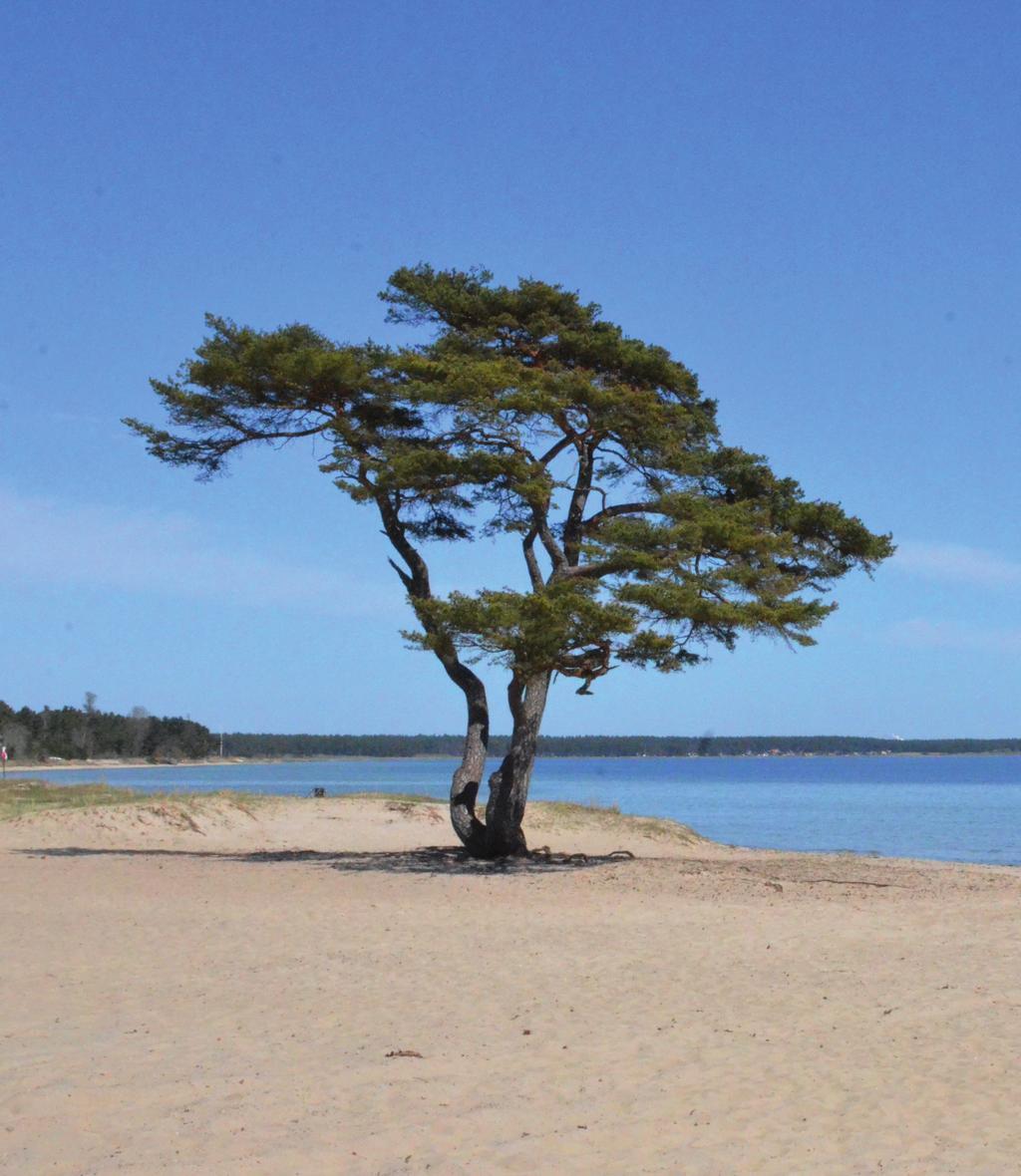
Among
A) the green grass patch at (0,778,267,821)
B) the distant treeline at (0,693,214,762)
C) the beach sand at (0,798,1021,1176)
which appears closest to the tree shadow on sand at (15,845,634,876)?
the beach sand at (0,798,1021,1176)

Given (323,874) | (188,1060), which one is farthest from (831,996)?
(323,874)

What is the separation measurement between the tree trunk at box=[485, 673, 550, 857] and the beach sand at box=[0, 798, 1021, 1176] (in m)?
2.41

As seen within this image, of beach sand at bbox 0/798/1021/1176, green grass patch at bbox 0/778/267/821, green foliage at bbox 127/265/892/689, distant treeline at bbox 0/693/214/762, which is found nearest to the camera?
beach sand at bbox 0/798/1021/1176

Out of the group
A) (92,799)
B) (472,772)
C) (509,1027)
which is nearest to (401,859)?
(472,772)

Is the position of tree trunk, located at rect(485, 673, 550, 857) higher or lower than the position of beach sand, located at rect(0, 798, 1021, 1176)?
higher

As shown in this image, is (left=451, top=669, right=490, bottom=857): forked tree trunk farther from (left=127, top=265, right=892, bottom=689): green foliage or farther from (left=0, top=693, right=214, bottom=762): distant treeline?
(left=0, top=693, right=214, bottom=762): distant treeline

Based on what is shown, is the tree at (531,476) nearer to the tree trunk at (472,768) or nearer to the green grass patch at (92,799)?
the tree trunk at (472,768)

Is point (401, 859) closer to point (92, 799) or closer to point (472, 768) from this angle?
point (472, 768)

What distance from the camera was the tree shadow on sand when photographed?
18.7 m

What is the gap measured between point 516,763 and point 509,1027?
34.9 ft

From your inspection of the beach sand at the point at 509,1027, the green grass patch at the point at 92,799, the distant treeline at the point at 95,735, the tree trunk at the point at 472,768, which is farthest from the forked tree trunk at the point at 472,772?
the distant treeline at the point at 95,735

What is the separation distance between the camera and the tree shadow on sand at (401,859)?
18.7m

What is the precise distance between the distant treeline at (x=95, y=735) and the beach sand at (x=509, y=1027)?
97.1 metres

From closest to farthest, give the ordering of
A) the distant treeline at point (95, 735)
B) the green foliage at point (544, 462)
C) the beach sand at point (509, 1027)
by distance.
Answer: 1. the beach sand at point (509, 1027)
2. the green foliage at point (544, 462)
3. the distant treeline at point (95, 735)
